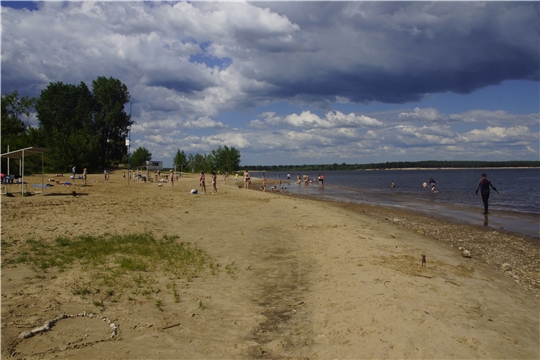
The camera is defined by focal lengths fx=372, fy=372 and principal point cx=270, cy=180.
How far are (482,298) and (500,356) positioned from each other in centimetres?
241

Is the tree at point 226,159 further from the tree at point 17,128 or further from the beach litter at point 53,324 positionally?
the beach litter at point 53,324

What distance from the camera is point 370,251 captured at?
9.88 metres

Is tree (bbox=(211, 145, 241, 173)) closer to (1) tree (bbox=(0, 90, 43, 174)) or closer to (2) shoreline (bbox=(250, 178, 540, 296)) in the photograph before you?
(1) tree (bbox=(0, 90, 43, 174))

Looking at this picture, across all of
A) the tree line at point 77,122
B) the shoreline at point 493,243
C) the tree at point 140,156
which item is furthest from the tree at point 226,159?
the shoreline at point 493,243

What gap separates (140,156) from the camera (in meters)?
99.3

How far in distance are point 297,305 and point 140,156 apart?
99.9 metres

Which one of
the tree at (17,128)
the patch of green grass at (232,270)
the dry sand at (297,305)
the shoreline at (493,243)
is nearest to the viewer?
the dry sand at (297,305)

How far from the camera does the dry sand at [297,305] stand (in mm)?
4660

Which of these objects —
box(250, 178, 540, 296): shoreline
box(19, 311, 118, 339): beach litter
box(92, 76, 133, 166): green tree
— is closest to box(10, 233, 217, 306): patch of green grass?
box(19, 311, 118, 339): beach litter

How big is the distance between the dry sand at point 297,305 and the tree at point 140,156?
8927cm

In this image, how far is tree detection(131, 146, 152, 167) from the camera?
9703cm

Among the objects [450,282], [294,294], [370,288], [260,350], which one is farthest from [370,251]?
[260,350]

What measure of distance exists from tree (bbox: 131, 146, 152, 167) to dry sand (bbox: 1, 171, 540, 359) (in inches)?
3515

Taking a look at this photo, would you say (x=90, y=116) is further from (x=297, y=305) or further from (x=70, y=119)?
(x=297, y=305)
